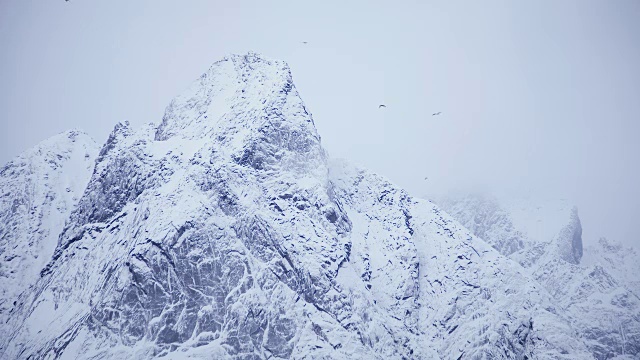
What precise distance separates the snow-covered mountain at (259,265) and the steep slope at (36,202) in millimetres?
6487

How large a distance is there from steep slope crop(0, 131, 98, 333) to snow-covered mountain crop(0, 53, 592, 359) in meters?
6.49

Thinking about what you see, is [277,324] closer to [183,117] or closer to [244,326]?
[244,326]

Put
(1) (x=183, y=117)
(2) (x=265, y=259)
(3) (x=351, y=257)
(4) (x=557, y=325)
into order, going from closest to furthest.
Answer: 1. (2) (x=265, y=259)
2. (4) (x=557, y=325)
3. (3) (x=351, y=257)
4. (1) (x=183, y=117)

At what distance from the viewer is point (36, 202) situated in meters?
160

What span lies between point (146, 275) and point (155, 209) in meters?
17.5

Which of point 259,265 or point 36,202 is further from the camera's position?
point 36,202

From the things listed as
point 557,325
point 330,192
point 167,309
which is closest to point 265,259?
point 167,309

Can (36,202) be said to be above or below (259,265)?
below

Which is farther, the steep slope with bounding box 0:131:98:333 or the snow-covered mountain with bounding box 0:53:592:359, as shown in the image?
the steep slope with bounding box 0:131:98:333

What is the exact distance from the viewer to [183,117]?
14550 cm

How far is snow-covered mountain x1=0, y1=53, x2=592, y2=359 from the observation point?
99125mm

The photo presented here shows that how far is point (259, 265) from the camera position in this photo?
352 ft

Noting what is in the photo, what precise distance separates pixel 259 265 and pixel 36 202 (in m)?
98.1

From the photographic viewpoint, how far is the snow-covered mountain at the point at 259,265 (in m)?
99.1
